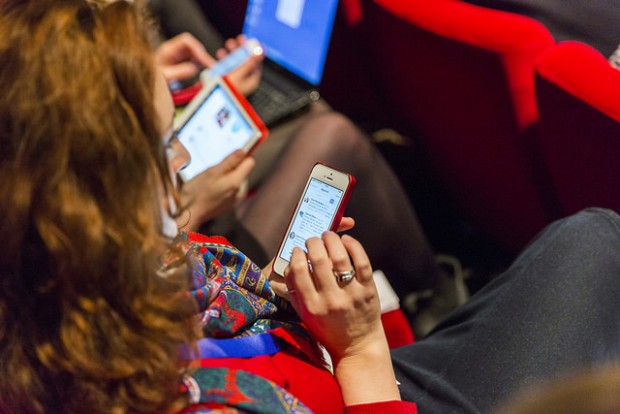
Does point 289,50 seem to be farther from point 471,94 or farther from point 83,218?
point 83,218

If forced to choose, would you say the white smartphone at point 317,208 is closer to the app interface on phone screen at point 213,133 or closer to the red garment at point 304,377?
the red garment at point 304,377

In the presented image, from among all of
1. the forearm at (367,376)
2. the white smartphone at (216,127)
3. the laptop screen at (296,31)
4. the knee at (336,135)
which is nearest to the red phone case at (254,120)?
the white smartphone at (216,127)

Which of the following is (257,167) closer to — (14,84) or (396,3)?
(396,3)

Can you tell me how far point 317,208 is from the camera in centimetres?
90

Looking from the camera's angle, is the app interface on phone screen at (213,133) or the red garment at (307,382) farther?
the app interface on phone screen at (213,133)

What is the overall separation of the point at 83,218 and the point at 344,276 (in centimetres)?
33

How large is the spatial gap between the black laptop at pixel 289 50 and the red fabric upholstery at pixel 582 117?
0.62 meters

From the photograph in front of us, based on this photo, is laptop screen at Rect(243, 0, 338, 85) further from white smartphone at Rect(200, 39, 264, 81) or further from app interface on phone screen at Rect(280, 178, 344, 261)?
app interface on phone screen at Rect(280, 178, 344, 261)

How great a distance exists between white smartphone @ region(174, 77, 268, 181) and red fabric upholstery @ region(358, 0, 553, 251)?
32 centimetres

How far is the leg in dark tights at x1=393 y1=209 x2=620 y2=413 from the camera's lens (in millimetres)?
918

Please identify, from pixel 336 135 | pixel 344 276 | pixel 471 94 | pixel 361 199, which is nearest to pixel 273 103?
pixel 336 135

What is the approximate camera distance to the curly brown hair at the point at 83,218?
582 millimetres

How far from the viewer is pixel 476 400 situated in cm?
92

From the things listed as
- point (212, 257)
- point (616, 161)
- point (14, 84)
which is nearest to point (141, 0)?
point (14, 84)
